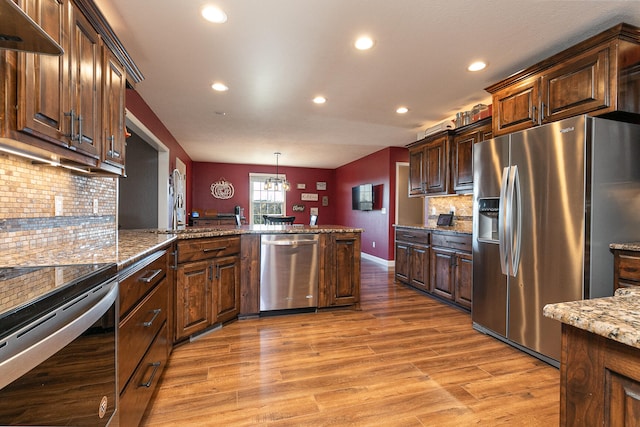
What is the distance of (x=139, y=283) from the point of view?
1.50 m

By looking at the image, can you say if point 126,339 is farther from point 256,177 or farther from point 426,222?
point 256,177

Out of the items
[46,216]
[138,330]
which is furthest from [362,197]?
[138,330]

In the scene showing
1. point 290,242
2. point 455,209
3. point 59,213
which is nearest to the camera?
point 59,213

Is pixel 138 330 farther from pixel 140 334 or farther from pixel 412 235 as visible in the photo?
pixel 412 235

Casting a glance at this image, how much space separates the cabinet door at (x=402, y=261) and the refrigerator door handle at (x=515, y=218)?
1916mm

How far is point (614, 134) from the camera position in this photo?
207 cm

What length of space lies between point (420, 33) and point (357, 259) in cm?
219

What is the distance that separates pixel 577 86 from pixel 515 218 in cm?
102

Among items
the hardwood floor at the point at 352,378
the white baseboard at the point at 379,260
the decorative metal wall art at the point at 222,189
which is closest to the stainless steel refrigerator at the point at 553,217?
the hardwood floor at the point at 352,378

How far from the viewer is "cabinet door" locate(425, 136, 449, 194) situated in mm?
4078

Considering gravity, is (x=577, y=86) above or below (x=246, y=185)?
above

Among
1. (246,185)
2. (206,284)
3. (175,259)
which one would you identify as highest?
(246,185)

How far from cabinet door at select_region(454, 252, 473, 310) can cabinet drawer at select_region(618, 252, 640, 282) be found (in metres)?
1.35

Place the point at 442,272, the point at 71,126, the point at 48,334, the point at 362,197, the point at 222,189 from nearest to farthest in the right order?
the point at 48,334, the point at 71,126, the point at 442,272, the point at 362,197, the point at 222,189
